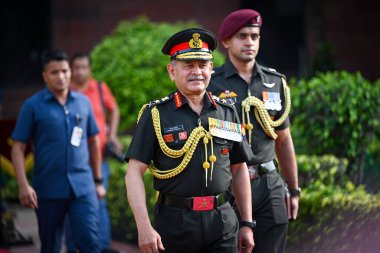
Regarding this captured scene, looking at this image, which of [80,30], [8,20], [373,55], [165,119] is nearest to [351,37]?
[373,55]

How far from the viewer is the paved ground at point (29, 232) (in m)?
9.21

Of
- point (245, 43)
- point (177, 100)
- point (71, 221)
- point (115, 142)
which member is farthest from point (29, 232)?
point (177, 100)

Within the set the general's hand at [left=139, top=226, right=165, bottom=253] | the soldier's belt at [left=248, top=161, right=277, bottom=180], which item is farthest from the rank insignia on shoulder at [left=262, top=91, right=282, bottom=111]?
the general's hand at [left=139, top=226, right=165, bottom=253]

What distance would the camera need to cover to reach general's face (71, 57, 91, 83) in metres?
8.90

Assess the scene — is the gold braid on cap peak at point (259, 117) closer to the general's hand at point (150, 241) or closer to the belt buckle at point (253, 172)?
the belt buckle at point (253, 172)

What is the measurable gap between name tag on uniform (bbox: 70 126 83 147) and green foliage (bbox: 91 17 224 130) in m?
3.86

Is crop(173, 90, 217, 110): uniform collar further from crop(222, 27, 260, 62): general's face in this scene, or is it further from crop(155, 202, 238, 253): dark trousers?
crop(222, 27, 260, 62): general's face

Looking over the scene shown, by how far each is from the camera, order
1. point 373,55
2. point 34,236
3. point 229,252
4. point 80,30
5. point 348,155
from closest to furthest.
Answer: point 229,252, point 348,155, point 34,236, point 373,55, point 80,30

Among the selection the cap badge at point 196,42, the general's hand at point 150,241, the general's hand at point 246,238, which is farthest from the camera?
the general's hand at point 246,238

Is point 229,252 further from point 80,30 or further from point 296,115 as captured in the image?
point 80,30

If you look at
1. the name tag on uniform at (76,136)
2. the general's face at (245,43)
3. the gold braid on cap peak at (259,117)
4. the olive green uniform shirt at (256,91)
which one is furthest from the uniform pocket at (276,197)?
the name tag on uniform at (76,136)

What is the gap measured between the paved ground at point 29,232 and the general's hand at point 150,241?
3540 millimetres

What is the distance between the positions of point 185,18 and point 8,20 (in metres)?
3.19

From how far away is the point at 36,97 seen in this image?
7.05 metres
